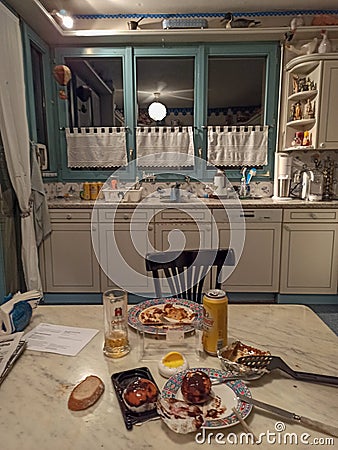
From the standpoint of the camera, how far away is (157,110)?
3549mm

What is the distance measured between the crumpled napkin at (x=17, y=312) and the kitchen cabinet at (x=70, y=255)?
203cm

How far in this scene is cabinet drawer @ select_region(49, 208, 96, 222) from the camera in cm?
314

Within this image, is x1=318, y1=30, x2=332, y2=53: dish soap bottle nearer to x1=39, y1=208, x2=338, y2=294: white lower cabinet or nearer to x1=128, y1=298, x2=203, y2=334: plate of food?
x1=39, y1=208, x2=338, y2=294: white lower cabinet

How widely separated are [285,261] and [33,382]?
8.92 ft

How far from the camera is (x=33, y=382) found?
86 centimetres

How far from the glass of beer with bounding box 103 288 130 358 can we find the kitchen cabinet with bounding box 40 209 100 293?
2.21 meters

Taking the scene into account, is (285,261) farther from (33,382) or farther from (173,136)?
(33,382)

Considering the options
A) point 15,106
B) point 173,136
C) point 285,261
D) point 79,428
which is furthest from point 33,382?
point 173,136

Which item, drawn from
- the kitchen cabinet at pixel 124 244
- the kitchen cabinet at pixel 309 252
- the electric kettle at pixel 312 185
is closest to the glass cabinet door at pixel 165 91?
the kitchen cabinet at pixel 124 244

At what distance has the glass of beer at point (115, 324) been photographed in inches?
38.9

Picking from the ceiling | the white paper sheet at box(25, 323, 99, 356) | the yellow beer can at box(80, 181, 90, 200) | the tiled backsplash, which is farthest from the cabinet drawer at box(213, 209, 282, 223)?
the white paper sheet at box(25, 323, 99, 356)

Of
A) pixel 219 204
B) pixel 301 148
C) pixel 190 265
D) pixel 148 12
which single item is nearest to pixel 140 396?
pixel 190 265

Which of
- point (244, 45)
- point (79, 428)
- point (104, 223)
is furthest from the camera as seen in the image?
point (244, 45)

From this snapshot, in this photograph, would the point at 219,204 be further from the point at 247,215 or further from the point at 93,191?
the point at 93,191
